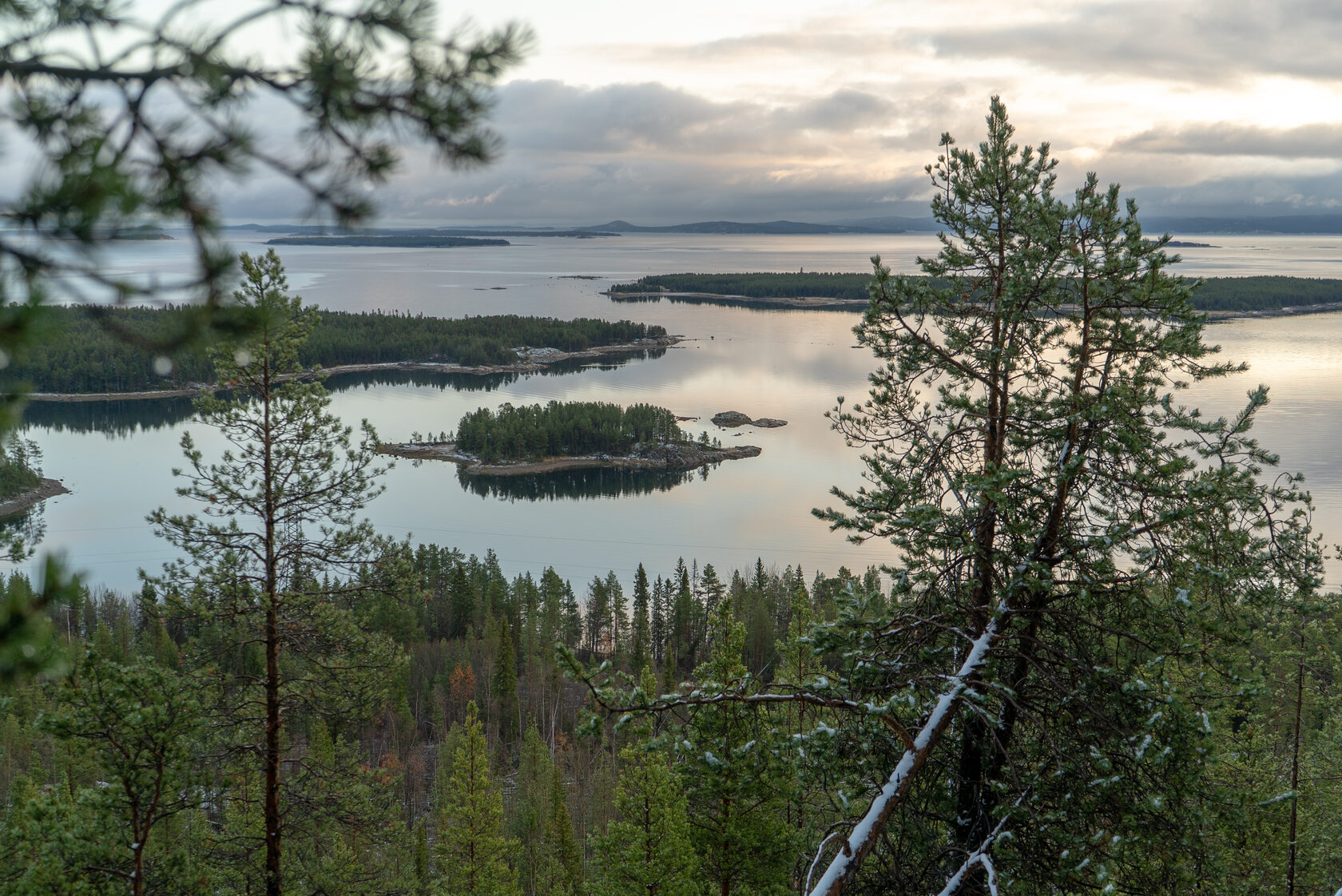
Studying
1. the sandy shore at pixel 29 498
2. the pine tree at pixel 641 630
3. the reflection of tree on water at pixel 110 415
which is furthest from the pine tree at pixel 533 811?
the reflection of tree on water at pixel 110 415

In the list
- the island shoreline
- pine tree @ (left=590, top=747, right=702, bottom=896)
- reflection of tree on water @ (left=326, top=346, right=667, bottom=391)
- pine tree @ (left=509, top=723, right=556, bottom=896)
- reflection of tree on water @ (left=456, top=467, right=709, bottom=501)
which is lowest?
pine tree @ (left=509, top=723, right=556, bottom=896)

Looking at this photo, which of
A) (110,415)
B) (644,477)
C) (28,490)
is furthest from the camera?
(110,415)

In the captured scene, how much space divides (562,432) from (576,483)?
680 centimetres

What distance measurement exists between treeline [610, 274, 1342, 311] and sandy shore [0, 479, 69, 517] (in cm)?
6220

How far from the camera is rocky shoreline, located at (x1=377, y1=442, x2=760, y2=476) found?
205 feet

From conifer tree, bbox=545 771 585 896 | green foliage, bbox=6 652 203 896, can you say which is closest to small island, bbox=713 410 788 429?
conifer tree, bbox=545 771 585 896

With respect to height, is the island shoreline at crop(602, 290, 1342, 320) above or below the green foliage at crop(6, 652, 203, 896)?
above

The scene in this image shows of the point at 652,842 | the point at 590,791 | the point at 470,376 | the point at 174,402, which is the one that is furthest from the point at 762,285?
the point at 652,842

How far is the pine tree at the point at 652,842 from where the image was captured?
9688 mm

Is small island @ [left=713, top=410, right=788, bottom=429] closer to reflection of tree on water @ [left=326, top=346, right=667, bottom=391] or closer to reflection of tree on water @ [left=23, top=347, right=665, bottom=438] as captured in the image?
reflection of tree on water @ [left=326, top=346, right=667, bottom=391]

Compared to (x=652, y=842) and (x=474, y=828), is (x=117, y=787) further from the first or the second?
(x=474, y=828)

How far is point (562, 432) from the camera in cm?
6850

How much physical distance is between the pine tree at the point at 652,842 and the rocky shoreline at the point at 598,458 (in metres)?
51.4

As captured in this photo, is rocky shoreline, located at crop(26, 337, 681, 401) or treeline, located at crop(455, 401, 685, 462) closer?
treeline, located at crop(455, 401, 685, 462)
